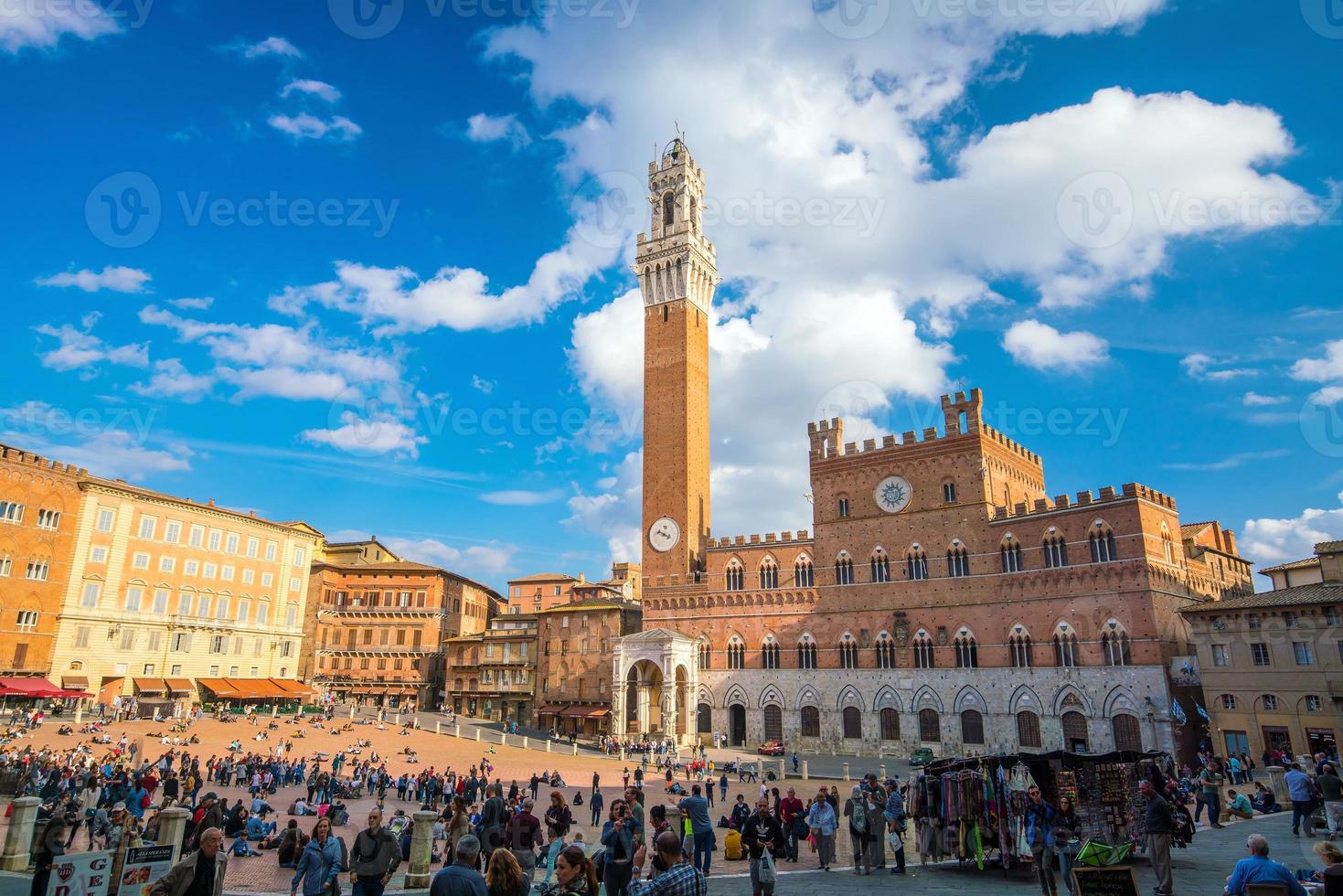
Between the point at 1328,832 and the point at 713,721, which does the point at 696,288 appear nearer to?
the point at 713,721

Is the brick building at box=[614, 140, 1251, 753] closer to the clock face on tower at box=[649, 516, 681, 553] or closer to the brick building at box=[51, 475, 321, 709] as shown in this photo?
the clock face on tower at box=[649, 516, 681, 553]

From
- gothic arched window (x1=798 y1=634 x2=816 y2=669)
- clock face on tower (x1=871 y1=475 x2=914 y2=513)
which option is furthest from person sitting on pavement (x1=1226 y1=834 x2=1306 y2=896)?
gothic arched window (x1=798 y1=634 x2=816 y2=669)

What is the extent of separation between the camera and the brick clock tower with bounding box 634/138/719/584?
2227 inches

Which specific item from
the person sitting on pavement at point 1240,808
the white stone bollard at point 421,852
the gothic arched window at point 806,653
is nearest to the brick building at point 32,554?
the white stone bollard at point 421,852

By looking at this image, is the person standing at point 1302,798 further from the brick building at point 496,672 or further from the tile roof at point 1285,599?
the brick building at point 496,672

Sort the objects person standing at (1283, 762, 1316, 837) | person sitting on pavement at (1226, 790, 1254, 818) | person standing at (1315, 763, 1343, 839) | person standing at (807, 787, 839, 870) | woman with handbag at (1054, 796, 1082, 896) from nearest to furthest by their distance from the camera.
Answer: woman with handbag at (1054, 796, 1082, 896) < person standing at (1315, 763, 1343, 839) < person standing at (1283, 762, 1316, 837) < person standing at (807, 787, 839, 870) < person sitting on pavement at (1226, 790, 1254, 818)

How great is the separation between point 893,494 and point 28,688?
47989mm

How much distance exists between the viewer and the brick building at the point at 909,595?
4031 cm

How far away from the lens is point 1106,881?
9.52 metres

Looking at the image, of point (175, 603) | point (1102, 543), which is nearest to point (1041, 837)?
point (1102, 543)

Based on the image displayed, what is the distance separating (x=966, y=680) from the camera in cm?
4434

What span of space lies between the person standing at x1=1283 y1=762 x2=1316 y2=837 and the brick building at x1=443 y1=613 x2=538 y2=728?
1951 inches

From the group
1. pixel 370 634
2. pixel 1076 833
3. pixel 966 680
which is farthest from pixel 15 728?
pixel 966 680

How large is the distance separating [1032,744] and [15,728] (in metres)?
47.3
